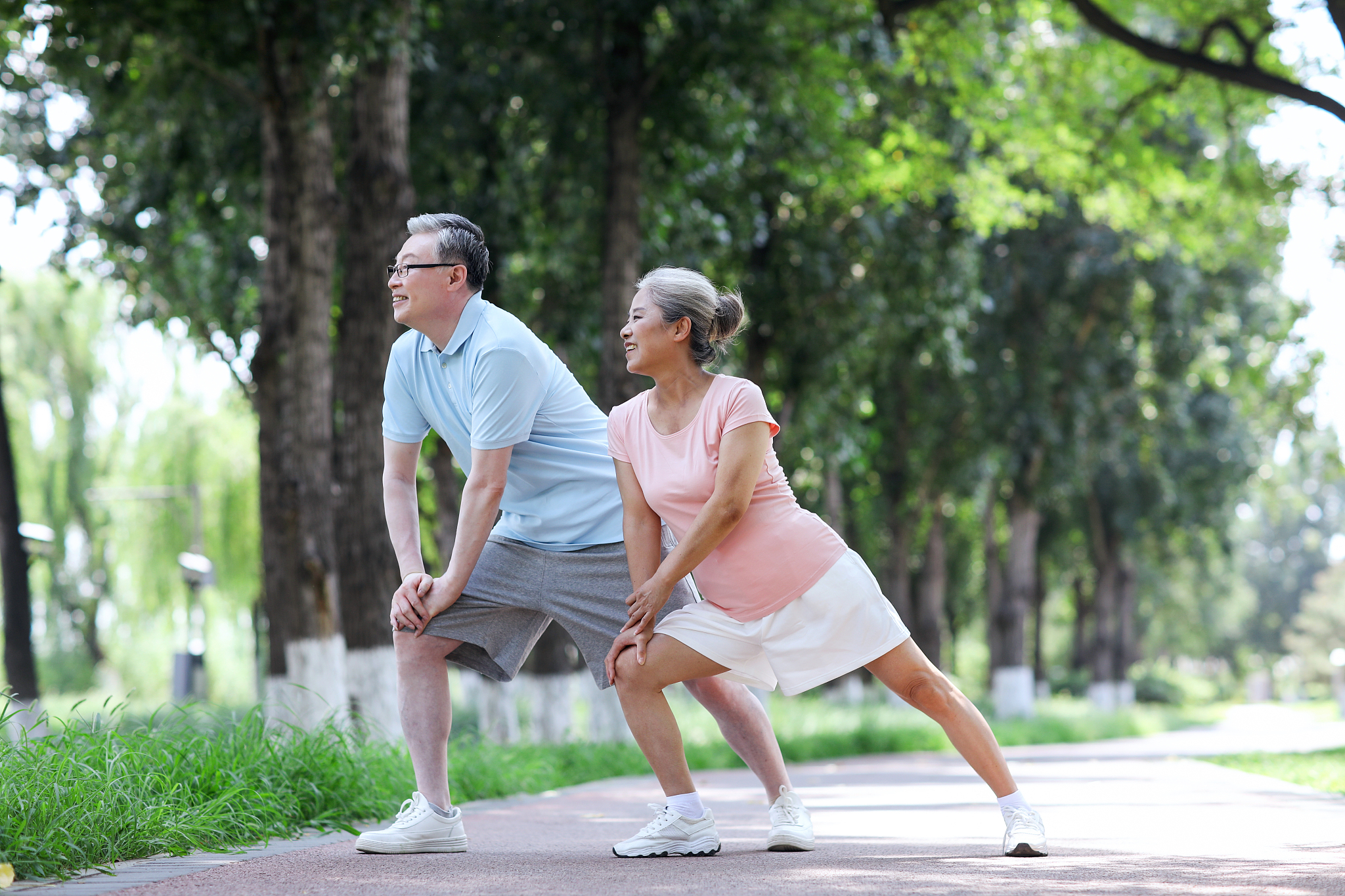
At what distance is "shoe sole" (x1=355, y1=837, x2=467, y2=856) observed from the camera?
4.26 m

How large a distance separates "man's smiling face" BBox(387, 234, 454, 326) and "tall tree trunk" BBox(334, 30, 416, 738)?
499 cm

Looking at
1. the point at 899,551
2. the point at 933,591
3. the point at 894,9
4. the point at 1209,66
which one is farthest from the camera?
the point at 933,591

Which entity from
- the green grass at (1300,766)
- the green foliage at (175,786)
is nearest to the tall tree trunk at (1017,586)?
the green grass at (1300,766)

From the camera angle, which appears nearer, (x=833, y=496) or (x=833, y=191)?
(x=833, y=191)

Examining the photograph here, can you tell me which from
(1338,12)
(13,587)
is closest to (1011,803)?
(1338,12)

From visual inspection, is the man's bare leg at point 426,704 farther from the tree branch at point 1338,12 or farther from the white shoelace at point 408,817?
the tree branch at point 1338,12

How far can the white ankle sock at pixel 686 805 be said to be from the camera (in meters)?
4.27

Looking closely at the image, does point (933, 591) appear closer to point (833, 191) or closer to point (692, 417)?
point (833, 191)

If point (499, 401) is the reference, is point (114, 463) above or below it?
above

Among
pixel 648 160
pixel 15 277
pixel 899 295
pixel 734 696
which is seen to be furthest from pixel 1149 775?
pixel 15 277

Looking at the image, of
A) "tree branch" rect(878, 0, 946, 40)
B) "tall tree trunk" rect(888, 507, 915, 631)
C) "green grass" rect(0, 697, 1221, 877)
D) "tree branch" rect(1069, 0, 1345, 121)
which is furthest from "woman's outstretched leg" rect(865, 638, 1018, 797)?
"tall tree trunk" rect(888, 507, 915, 631)

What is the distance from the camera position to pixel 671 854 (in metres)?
4.31

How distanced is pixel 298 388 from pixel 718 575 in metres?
5.68

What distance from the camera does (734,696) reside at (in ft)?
14.5
